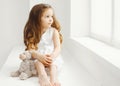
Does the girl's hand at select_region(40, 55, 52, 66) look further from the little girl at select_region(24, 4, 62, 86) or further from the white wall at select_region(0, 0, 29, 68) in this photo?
the white wall at select_region(0, 0, 29, 68)

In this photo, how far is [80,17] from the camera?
2262 millimetres

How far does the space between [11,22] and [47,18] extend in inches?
48.0

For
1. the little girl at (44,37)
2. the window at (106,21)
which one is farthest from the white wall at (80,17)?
the little girl at (44,37)

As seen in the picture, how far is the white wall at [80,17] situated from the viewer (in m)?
2.24

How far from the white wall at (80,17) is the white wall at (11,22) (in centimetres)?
52

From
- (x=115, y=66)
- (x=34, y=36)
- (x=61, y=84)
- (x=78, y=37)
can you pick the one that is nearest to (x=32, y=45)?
(x=34, y=36)

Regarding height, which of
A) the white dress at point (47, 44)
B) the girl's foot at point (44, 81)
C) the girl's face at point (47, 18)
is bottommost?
the girl's foot at point (44, 81)

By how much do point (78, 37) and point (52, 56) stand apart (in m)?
0.91

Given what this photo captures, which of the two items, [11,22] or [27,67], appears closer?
[27,67]

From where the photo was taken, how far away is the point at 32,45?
1.43m

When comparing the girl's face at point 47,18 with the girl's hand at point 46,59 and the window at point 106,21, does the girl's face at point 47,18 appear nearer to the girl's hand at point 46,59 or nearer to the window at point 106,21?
the girl's hand at point 46,59

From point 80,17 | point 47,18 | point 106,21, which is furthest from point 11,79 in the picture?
point 80,17

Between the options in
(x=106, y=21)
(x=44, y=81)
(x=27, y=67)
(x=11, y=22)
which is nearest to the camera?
(x=44, y=81)

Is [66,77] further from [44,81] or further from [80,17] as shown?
[80,17]
